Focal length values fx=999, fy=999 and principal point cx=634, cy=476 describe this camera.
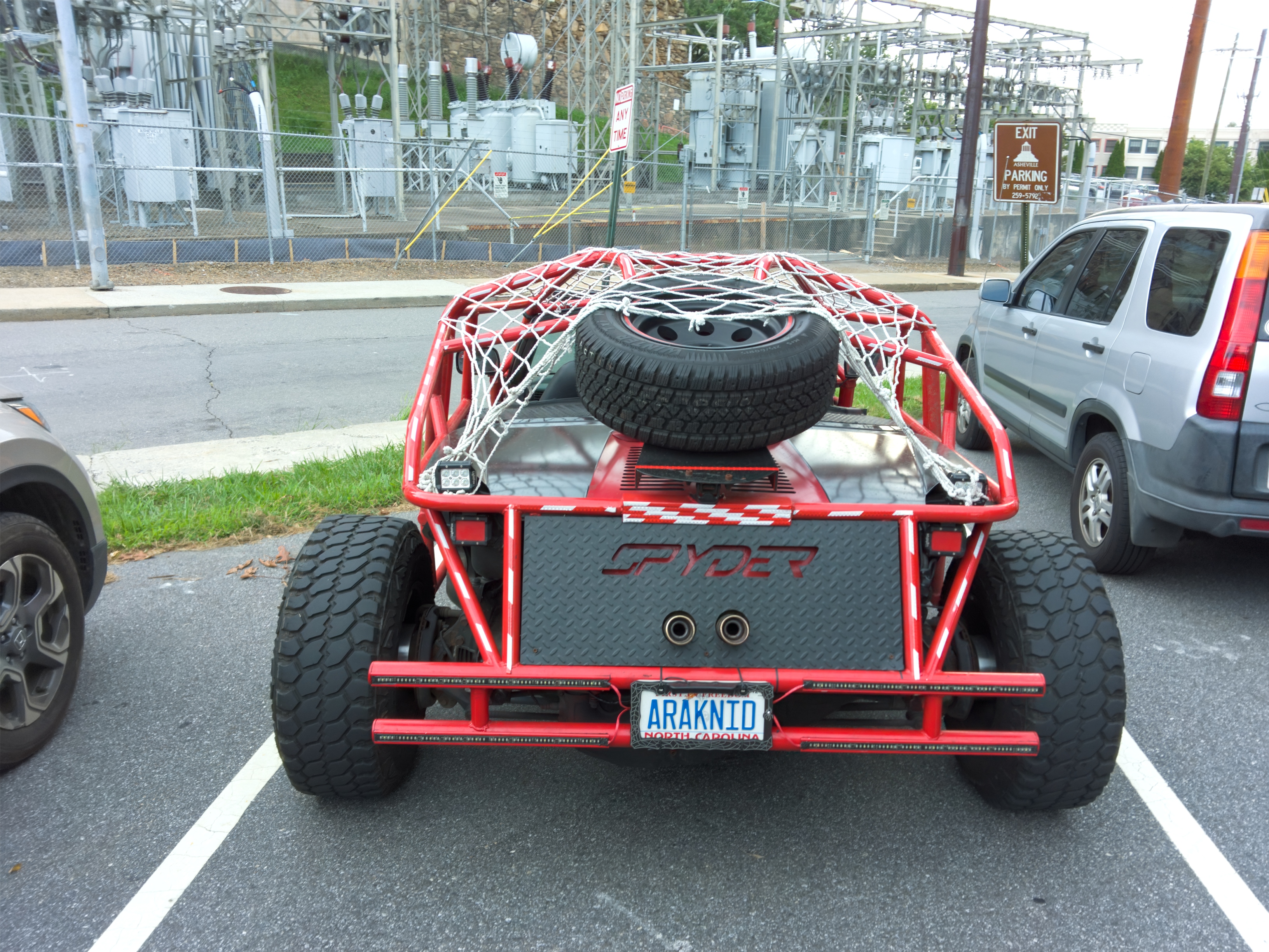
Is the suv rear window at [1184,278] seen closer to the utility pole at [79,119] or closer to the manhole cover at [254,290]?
the manhole cover at [254,290]

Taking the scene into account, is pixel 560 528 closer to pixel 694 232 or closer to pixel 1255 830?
pixel 1255 830

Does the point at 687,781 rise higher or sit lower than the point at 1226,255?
lower

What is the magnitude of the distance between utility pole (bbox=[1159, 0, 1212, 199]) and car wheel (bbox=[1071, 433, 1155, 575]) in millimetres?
21045

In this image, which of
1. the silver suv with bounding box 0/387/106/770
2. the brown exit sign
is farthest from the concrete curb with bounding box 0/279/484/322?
the silver suv with bounding box 0/387/106/770

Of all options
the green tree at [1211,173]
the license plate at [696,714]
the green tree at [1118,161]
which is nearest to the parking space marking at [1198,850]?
the license plate at [696,714]

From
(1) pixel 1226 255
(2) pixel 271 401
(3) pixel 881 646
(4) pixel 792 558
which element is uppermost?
(1) pixel 1226 255

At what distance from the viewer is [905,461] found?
11.4 ft

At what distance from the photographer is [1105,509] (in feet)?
17.4

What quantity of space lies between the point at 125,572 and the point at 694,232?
20.1m

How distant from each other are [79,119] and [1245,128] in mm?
48727

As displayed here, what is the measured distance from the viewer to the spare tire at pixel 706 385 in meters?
2.74

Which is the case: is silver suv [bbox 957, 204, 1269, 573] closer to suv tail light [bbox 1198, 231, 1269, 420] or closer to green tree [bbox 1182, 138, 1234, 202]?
suv tail light [bbox 1198, 231, 1269, 420]

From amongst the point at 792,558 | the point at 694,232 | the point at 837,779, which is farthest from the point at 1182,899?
the point at 694,232

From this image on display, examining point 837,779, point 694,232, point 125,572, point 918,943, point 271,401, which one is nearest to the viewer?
point 918,943
